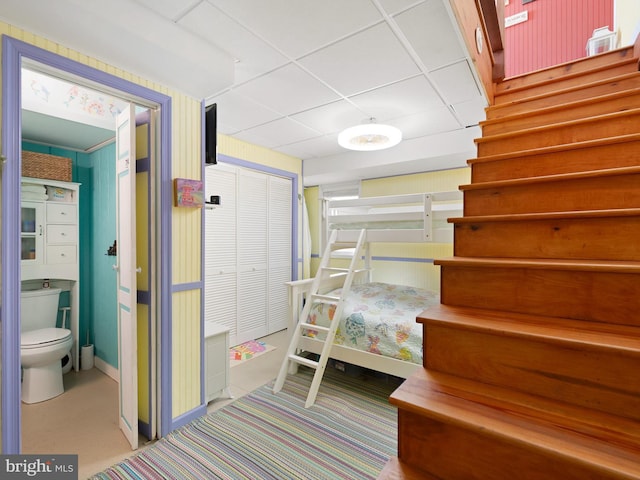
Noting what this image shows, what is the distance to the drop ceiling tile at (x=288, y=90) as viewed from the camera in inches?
85.0

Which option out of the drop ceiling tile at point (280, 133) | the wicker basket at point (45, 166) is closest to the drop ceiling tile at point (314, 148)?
the drop ceiling tile at point (280, 133)

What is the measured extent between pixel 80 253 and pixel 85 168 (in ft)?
2.86

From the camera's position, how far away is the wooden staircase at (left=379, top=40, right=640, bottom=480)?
792 mm

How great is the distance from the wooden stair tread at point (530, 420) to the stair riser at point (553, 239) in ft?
1.85

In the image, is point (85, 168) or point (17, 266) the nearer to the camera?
point (17, 266)

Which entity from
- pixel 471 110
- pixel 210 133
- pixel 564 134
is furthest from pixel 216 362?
pixel 471 110

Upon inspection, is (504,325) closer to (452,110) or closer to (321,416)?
(321,416)

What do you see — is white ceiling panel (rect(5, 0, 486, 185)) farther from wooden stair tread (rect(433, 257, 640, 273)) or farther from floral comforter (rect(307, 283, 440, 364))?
floral comforter (rect(307, 283, 440, 364))

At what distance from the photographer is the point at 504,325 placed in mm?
982

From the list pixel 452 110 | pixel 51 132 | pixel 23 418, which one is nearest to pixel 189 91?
pixel 51 132

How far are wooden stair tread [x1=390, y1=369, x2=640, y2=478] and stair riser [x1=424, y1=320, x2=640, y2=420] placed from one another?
0.03 metres

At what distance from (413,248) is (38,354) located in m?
3.95

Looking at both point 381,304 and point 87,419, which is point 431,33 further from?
point 87,419

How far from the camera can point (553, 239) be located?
1.20 m
